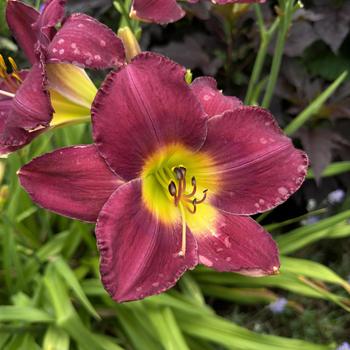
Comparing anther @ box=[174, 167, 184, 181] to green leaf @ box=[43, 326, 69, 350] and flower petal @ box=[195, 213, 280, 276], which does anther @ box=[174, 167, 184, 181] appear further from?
green leaf @ box=[43, 326, 69, 350]

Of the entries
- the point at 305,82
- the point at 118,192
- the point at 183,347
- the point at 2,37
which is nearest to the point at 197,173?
the point at 118,192

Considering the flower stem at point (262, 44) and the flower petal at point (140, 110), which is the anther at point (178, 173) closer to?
the flower petal at point (140, 110)

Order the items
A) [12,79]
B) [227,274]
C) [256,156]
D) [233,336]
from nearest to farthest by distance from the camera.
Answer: [256,156] → [12,79] → [233,336] → [227,274]

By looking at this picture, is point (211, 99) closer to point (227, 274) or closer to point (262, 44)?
point (262, 44)

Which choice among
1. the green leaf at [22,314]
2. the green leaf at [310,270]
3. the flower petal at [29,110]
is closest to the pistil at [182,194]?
the flower petal at [29,110]

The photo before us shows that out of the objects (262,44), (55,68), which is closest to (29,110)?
(55,68)

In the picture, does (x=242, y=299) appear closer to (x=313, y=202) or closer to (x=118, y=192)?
(x=313, y=202)
